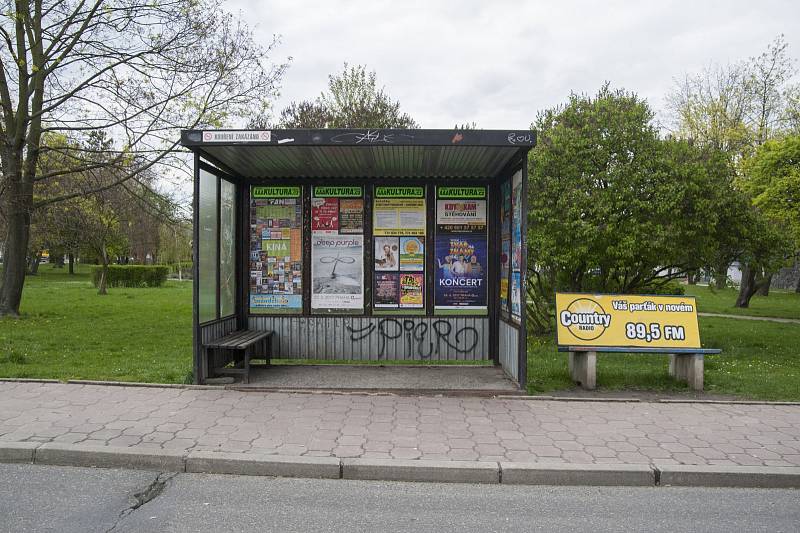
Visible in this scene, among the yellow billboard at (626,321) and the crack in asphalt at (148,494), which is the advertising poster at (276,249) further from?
the crack in asphalt at (148,494)

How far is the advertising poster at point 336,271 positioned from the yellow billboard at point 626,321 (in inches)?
113

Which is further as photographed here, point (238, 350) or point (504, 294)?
point (504, 294)

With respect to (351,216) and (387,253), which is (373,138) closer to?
(351,216)

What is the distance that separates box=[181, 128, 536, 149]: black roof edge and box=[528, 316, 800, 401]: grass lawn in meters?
3.12

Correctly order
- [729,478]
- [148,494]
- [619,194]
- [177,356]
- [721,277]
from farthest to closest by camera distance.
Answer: [721,277] < [619,194] < [177,356] < [729,478] < [148,494]

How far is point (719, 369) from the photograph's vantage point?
→ 30.1 ft

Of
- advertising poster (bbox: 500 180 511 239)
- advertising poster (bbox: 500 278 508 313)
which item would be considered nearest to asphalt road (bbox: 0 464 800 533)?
advertising poster (bbox: 500 278 508 313)

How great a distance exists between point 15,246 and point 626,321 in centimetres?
1535

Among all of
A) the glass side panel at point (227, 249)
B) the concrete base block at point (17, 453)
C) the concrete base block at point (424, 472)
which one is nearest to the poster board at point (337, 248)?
the glass side panel at point (227, 249)

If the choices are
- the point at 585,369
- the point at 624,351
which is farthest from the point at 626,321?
the point at 585,369

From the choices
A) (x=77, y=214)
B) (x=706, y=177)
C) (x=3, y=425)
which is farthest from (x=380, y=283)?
(x=77, y=214)

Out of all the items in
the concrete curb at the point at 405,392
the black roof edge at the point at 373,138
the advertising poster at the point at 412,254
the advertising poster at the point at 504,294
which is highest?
the black roof edge at the point at 373,138

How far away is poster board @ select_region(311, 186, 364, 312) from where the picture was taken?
8.55m

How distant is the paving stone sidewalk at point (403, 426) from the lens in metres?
5.02
